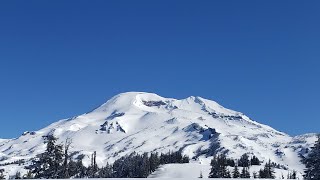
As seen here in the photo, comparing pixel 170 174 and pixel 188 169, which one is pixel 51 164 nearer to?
pixel 170 174

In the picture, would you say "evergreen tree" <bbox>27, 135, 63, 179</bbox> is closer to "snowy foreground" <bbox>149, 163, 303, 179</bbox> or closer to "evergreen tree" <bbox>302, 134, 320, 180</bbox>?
"evergreen tree" <bbox>302, 134, 320, 180</bbox>

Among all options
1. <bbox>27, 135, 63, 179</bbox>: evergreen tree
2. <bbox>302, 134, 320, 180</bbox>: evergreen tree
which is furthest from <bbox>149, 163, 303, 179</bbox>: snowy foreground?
<bbox>302, 134, 320, 180</bbox>: evergreen tree

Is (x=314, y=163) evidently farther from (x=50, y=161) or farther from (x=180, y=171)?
(x=180, y=171)

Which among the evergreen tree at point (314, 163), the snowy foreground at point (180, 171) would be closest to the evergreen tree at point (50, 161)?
the evergreen tree at point (314, 163)

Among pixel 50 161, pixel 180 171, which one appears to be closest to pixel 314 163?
pixel 50 161

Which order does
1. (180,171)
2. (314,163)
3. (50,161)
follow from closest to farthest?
(314,163)
(50,161)
(180,171)

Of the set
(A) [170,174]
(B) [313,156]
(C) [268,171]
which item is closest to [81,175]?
(A) [170,174]

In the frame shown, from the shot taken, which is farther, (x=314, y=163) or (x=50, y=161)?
(x=50, y=161)

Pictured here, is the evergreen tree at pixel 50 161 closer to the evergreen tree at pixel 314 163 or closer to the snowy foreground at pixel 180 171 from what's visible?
the evergreen tree at pixel 314 163

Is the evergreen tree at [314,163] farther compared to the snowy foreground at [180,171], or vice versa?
the snowy foreground at [180,171]

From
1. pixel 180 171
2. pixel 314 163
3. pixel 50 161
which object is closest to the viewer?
pixel 314 163

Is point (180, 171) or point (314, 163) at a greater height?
point (314, 163)

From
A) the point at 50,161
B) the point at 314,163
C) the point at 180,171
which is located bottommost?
the point at 180,171

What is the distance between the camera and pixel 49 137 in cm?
8719
